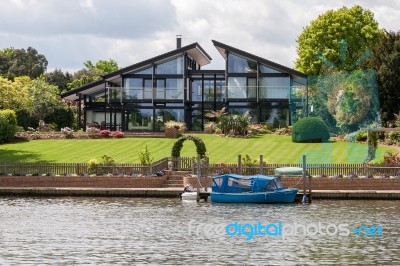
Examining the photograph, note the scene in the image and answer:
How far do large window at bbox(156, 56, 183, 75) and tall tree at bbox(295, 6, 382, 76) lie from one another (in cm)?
1892

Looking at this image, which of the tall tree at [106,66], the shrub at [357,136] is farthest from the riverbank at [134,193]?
the tall tree at [106,66]

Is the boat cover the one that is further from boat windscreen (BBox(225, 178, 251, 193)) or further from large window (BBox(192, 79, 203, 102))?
large window (BBox(192, 79, 203, 102))

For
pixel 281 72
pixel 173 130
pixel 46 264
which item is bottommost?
pixel 46 264

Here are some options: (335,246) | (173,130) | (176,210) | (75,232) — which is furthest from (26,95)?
(335,246)

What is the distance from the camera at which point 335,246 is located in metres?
38.5

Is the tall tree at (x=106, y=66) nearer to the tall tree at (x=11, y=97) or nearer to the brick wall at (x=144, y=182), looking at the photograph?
the tall tree at (x=11, y=97)

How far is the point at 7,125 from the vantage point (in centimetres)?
8225

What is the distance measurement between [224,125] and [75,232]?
140 feet

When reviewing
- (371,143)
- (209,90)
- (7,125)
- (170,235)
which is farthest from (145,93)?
(170,235)

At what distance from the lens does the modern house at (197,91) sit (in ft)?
303

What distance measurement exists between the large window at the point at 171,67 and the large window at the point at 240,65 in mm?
4804

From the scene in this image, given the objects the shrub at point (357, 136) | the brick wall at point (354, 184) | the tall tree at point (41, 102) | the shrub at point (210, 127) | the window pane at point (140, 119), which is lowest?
the brick wall at point (354, 184)

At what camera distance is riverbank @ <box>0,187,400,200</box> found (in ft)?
190

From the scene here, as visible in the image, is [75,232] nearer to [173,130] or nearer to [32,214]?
[32,214]
